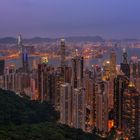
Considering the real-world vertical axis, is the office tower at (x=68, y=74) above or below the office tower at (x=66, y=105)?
above

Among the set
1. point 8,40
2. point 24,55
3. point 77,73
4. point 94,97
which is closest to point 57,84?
point 77,73

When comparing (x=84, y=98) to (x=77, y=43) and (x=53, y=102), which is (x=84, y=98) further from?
(x=77, y=43)

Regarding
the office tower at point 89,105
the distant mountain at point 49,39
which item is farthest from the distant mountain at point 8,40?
the office tower at point 89,105

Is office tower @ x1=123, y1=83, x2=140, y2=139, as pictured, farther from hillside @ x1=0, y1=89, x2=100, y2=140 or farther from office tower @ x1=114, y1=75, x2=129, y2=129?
hillside @ x1=0, y1=89, x2=100, y2=140

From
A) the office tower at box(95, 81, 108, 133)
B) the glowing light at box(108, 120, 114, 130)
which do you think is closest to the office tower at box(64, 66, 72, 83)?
the office tower at box(95, 81, 108, 133)

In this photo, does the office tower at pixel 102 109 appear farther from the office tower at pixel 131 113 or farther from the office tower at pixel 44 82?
the office tower at pixel 44 82

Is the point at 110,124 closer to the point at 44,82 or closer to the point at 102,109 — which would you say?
the point at 102,109
